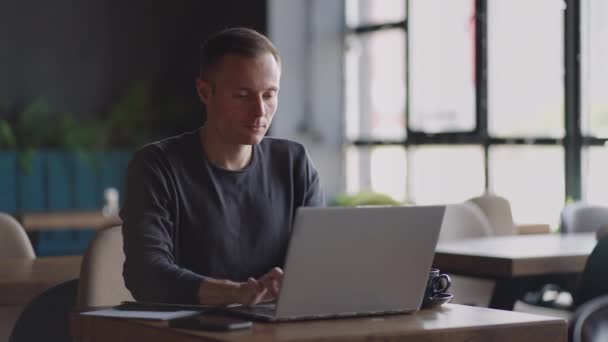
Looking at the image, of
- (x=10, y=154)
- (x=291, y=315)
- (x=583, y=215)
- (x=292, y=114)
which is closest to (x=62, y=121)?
(x=10, y=154)

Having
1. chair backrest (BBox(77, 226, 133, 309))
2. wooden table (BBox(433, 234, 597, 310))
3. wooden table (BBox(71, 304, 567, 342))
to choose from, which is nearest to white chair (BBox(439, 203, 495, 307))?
wooden table (BBox(433, 234, 597, 310))

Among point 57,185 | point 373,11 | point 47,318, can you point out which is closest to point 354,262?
point 47,318

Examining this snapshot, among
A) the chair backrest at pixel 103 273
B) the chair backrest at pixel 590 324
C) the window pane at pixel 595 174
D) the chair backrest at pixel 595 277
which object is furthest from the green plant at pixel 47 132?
the chair backrest at pixel 590 324

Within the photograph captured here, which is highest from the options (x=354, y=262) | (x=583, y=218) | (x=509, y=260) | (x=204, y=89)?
(x=204, y=89)

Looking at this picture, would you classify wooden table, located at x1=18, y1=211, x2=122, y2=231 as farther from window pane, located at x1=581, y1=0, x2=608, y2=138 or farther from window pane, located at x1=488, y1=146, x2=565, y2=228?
window pane, located at x1=581, y1=0, x2=608, y2=138

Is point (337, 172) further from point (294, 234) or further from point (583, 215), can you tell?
point (294, 234)

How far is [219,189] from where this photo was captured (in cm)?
246

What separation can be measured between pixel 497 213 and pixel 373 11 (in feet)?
12.9

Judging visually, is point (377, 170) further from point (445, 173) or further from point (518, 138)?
point (518, 138)

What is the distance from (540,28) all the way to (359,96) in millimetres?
2534

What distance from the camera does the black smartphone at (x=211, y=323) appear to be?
1.85 meters

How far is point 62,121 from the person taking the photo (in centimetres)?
937

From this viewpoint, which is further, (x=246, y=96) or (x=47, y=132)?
(x=47, y=132)

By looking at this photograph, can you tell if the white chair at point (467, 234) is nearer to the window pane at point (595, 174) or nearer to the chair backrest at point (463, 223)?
the chair backrest at point (463, 223)
